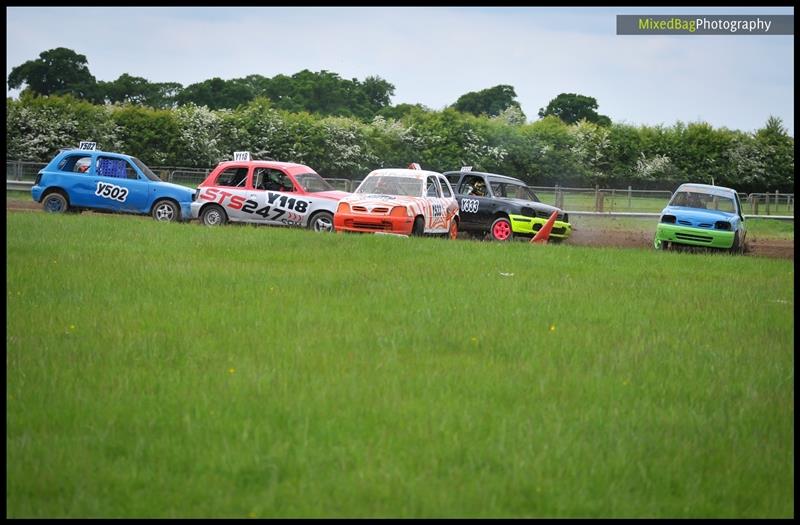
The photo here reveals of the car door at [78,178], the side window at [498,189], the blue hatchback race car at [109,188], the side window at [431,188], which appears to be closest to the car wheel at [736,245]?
the side window at [498,189]

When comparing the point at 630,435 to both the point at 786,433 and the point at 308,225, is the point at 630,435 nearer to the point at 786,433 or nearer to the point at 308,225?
the point at 786,433

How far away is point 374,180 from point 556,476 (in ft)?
58.9

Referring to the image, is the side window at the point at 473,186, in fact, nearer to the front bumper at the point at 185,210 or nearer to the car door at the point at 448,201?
the car door at the point at 448,201

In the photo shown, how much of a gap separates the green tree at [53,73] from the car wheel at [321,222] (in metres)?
51.8

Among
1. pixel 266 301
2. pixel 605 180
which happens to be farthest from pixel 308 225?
pixel 605 180

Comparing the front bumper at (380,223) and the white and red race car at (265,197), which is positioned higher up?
the white and red race car at (265,197)

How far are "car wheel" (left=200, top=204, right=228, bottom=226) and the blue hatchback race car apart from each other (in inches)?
27.4

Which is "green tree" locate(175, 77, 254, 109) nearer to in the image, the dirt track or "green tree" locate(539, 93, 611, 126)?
"green tree" locate(539, 93, 611, 126)

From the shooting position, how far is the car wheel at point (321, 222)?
24641mm

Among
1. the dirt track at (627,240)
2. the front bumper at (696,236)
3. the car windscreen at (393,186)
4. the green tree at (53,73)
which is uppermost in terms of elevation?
the green tree at (53,73)

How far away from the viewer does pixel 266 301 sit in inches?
506

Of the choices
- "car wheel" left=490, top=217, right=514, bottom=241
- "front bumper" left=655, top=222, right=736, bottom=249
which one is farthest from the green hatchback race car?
"car wheel" left=490, top=217, right=514, bottom=241

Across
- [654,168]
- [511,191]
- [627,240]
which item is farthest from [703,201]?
[654,168]

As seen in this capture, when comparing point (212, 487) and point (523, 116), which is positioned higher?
point (523, 116)
